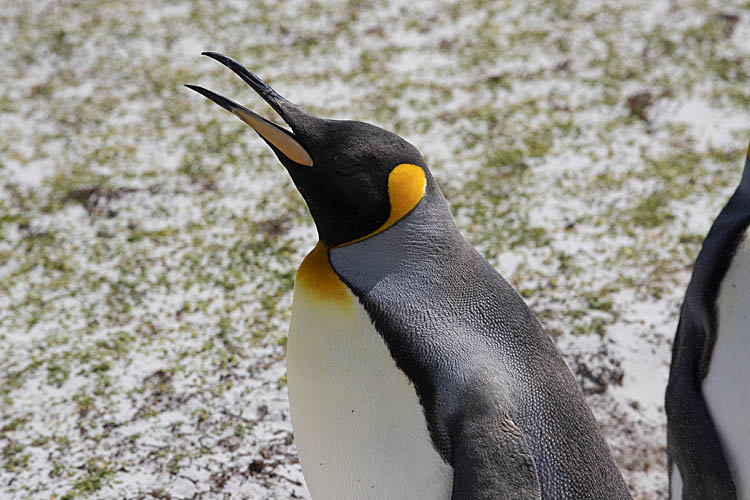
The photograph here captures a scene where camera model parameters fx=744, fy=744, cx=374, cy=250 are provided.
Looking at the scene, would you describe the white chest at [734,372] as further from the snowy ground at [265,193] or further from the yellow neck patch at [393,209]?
the yellow neck patch at [393,209]

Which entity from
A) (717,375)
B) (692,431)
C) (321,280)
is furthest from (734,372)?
(321,280)

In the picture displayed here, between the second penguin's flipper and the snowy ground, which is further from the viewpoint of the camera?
the snowy ground

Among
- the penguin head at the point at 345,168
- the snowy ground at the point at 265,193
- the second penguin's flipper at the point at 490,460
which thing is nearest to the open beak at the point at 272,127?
the penguin head at the point at 345,168

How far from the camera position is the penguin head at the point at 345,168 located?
86.1 inches

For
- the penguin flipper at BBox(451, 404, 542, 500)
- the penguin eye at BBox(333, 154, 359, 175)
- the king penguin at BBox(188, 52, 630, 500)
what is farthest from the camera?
the penguin eye at BBox(333, 154, 359, 175)

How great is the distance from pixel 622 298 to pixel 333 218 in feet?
8.40

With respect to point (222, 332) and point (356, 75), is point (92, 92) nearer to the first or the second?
point (356, 75)

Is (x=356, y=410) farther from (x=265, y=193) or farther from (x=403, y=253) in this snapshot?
(x=265, y=193)

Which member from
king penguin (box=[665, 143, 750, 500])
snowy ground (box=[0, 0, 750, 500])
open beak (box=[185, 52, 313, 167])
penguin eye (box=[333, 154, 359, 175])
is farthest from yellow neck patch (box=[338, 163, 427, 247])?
snowy ground (box=[0, 0, 750, 500])

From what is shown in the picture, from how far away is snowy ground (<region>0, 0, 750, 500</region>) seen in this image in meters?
3.45

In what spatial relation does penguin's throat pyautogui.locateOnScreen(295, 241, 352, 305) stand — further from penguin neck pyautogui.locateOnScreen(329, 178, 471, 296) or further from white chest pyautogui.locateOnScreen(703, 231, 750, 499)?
white chest pyautogui.locateOnScreen(703, 231, 750, 499)

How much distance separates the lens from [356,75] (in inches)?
287

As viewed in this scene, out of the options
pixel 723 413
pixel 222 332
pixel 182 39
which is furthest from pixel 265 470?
pixel 182 39

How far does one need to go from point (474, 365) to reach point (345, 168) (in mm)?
678
